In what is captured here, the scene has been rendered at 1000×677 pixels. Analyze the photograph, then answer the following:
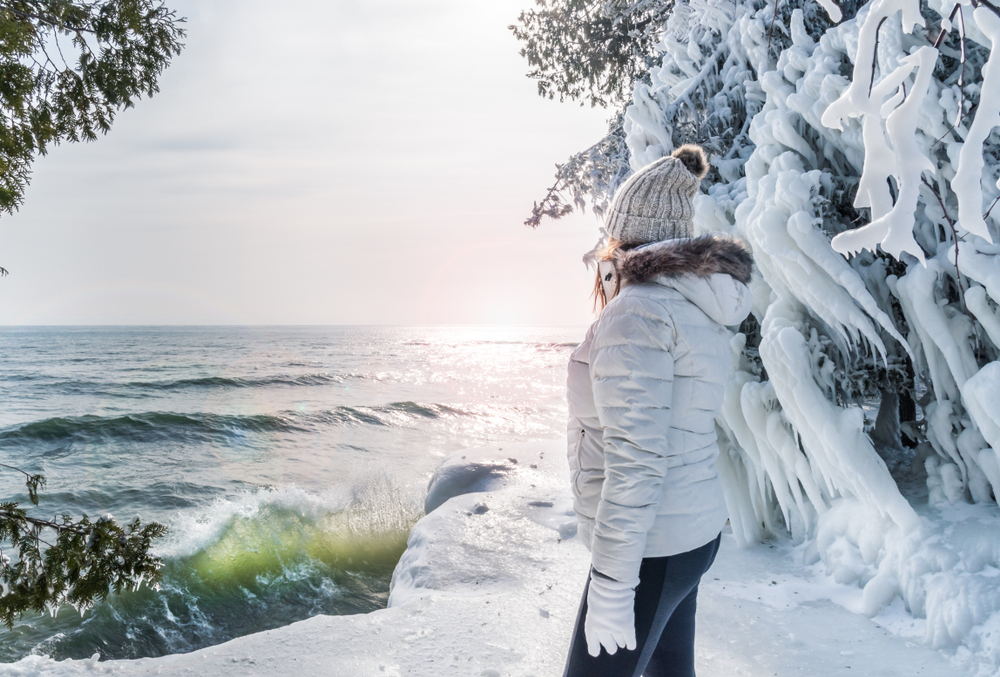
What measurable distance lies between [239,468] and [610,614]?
45.4ft

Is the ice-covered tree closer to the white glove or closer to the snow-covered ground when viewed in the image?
the snow-covered ground

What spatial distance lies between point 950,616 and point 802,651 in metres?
0.70

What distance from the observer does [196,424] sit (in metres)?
17.9

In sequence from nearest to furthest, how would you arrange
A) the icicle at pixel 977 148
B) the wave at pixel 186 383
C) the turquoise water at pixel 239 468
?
the icicle at pixel 977 148 → the turquoise water at pixel 239 468 → the wave at pixel 186 383

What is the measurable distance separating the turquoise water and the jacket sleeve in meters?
5.13

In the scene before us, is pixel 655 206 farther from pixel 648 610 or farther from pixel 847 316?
pixel 847 316

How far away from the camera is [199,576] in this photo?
6.51 metres

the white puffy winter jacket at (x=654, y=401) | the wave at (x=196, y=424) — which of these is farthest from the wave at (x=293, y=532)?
the wave at (x=196, y=424)

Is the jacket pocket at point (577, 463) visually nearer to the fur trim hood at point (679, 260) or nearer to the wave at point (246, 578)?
the fur trim hood at point (679, 260)

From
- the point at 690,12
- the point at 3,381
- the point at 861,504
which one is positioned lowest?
the point at 3,381

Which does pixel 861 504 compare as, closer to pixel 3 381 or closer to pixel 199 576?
pixel 199 576

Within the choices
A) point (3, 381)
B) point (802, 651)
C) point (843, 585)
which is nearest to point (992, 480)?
point (843, 585)

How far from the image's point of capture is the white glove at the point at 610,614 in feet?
4.35

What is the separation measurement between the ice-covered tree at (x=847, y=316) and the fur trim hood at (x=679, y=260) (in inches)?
64.7
